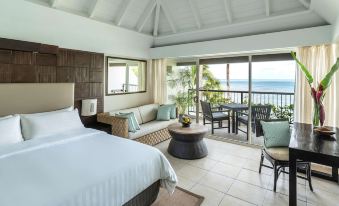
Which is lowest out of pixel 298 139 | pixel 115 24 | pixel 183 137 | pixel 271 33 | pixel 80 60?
pixel 183 137

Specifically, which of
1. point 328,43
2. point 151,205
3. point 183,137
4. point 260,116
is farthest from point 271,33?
point 151,205

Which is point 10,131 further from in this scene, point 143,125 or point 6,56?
point 143,125

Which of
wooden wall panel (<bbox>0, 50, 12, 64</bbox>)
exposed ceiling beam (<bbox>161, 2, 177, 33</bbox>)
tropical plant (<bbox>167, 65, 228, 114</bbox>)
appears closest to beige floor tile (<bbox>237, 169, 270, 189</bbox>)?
tropical plant (<bbox>167, 65, 228, 114</bbox>)

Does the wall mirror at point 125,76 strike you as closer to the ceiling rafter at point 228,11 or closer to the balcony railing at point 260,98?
the balcony railing at point 260,98

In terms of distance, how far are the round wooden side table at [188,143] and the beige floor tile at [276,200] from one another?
141 cm

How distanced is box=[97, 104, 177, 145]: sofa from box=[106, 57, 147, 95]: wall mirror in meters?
0.63

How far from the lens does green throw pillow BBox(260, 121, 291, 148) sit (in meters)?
2.88

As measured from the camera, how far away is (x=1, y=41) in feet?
9.24

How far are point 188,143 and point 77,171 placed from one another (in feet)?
7.55

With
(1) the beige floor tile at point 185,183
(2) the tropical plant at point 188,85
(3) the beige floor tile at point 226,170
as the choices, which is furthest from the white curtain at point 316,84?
(1) the beige floor tile at point 185,183

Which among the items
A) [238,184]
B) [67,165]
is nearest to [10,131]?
[67,165]

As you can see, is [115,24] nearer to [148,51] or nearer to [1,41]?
[148,51]

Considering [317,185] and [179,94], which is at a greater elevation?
[179,94]

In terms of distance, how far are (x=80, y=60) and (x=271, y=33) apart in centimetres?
376
